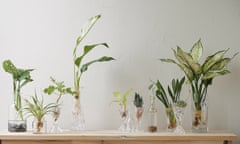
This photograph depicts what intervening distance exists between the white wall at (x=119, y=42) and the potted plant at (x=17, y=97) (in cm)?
17

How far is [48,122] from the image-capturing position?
8.52 ft

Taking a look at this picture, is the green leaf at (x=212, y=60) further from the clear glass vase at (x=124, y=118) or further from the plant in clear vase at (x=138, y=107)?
the clear glass vase at (x=124, y=118)

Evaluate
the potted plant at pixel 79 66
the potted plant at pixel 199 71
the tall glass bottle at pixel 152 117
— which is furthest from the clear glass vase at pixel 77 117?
the potted plant at pixel 199 71

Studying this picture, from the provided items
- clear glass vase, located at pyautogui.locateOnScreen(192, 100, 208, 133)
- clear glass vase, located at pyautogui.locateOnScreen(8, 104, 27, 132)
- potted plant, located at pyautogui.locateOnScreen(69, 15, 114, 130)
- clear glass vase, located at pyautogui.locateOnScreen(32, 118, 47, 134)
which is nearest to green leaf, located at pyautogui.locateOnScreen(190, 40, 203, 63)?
clear glass vase, located at pyautogui.locateOnScreen(192, 100, 208, 133)

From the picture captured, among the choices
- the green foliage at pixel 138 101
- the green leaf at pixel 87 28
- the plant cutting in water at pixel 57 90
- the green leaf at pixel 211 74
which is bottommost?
the green foliage at pixel 138 101

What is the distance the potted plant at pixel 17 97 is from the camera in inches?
93.3

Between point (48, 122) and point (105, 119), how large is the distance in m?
0.39

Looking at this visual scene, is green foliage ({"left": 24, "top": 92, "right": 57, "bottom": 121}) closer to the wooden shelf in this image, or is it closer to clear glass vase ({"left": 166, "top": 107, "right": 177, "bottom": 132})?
the wooden shelf

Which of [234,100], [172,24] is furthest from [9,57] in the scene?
[234,100]

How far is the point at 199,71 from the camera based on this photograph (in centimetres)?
235

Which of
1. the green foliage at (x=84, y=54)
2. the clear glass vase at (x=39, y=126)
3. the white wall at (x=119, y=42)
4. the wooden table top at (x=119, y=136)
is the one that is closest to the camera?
the wooden table top at (x=119, y=136)

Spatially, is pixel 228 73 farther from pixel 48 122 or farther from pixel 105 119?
pixel 48 122

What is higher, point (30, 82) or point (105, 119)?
point (30, 82)

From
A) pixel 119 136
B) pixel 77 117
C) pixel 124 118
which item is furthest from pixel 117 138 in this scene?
pixel 77 117
